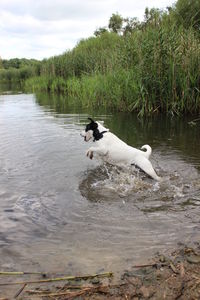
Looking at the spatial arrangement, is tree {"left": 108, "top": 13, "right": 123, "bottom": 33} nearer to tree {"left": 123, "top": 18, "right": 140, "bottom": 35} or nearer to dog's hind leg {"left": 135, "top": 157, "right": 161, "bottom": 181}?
tree {"left": 123, "top": 18, "right": 140, "bottom": 35}

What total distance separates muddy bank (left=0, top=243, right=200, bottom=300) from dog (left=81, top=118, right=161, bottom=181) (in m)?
2.46

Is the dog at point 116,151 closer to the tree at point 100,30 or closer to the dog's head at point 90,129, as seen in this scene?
the dog's head at point 90,129

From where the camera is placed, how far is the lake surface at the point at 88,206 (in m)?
2.92

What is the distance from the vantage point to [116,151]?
17.7ft

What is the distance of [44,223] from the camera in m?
3.60

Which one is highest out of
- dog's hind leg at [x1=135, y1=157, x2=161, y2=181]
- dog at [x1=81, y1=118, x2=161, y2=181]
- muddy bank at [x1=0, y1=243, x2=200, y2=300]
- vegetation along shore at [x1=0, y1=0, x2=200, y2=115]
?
vegetation along shore at [x1=0, y1=0, x2=200, y2=115]

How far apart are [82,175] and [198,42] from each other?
7145 mm

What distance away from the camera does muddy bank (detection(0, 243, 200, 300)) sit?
228 cm

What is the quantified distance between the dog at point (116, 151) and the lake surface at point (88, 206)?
20 cm

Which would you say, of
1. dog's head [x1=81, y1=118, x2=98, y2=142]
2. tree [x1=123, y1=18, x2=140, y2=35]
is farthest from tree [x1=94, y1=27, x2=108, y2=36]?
dog's head [x1=81, y1=118, x2=98, y2=142]

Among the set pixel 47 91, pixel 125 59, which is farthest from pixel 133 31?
pixel 47 91

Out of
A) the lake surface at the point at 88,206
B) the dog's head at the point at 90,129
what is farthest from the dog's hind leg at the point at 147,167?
the dog's head at the point at 90,129

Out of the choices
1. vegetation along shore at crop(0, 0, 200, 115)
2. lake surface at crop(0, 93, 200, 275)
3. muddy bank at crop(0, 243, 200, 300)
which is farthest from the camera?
vegetation along shore at crop(0, 0, 200, 115)

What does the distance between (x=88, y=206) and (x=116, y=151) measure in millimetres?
1548
